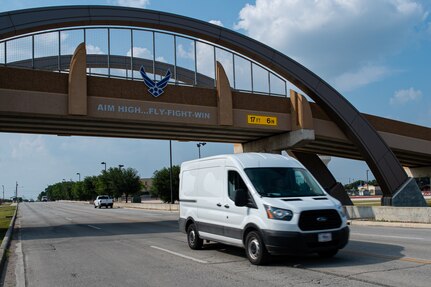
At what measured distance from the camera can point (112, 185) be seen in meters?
78.2

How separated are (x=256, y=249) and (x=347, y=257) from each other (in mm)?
2140

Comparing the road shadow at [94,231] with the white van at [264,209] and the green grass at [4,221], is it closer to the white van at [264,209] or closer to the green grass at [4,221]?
the green grass at [4,221]

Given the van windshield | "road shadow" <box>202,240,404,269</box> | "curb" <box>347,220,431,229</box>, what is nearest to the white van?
the van windshield

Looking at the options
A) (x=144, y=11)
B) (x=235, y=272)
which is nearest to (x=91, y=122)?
(x=144, y=11)

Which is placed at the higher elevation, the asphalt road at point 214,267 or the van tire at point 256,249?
the van tire at point 256,249

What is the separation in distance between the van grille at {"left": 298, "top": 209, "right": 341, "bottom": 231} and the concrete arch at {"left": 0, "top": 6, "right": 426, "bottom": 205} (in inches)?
785

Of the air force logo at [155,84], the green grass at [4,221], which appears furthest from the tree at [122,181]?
the air force logo at [155,84]

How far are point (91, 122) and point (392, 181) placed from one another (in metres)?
22.6

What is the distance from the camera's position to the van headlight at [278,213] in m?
8.63

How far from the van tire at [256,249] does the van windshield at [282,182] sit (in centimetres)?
88

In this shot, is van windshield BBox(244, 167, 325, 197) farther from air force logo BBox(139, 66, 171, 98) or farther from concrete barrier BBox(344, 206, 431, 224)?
air force logo BBox(139, 66, 171, 98)

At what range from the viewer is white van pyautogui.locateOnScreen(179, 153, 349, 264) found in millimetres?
8609

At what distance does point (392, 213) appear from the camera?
71.1 ft

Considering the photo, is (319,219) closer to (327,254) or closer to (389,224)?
(327,254)
